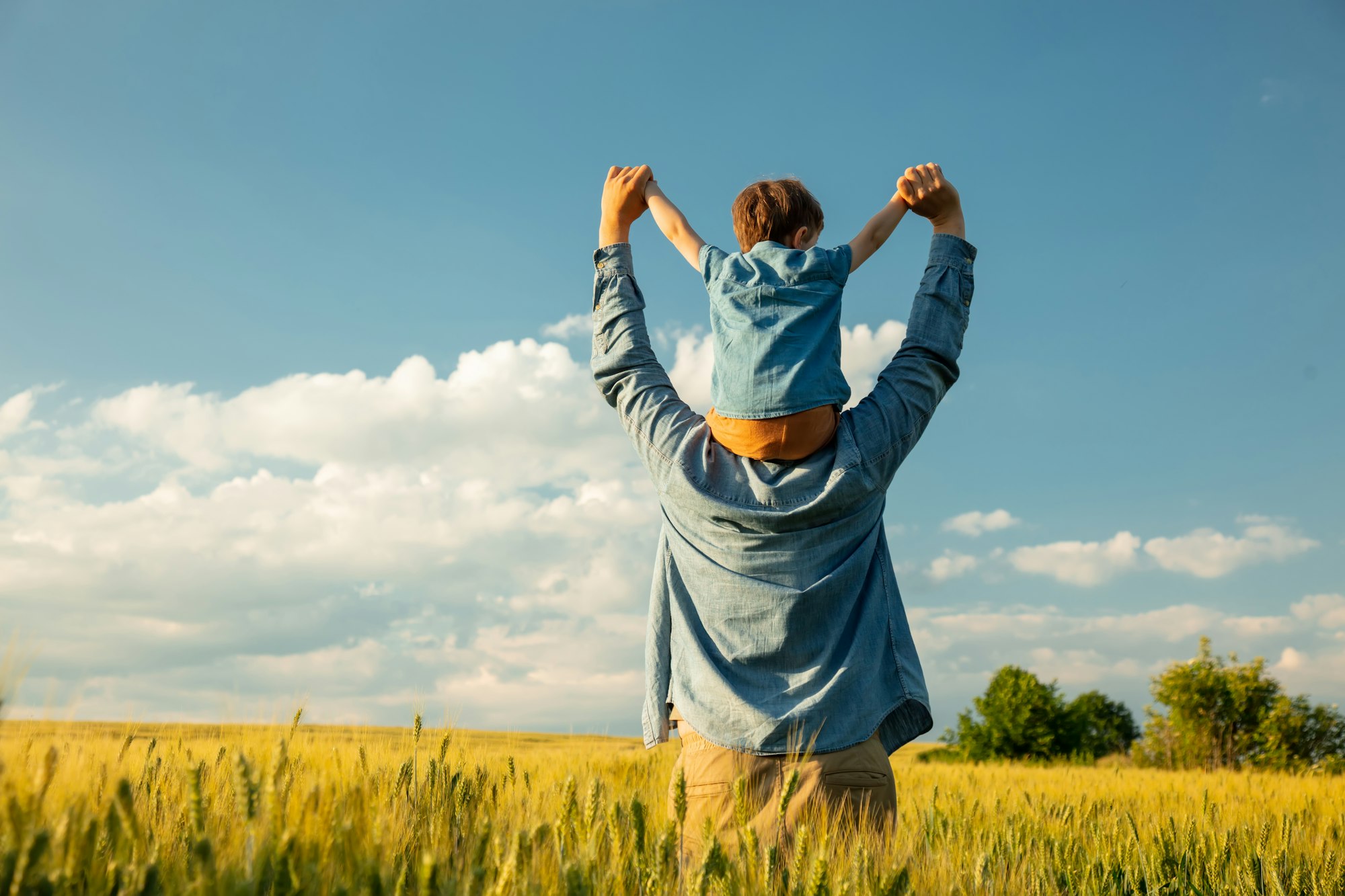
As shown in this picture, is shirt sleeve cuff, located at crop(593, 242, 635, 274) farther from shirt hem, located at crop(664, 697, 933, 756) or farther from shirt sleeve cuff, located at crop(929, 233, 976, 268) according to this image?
shirt hem, located at crop(664, 697, 933, 756)

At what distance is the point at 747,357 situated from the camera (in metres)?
2.52

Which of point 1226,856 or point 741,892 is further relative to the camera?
point 1226,856

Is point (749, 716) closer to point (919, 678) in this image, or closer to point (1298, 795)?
point (919, 678)

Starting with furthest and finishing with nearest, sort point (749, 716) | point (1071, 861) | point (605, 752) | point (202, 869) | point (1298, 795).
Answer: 1. point (605, 752)
2. point (1298, 795)
3. point (1071, 861)
4. point (749, 716)
5. point (202, 869)

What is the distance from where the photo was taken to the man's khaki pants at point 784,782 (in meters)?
2.35

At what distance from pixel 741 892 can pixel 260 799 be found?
3.20 feet

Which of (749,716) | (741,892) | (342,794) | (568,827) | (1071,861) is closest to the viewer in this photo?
(741,892)

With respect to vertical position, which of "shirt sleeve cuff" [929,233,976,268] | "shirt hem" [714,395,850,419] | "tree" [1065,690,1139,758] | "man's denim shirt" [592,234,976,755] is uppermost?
"shirt sleeve cuff" [929,233,976,268]

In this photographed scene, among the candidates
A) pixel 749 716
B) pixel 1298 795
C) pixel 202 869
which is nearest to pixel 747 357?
pixel 749 716

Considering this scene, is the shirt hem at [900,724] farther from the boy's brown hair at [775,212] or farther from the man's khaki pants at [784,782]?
the boy's brown hair at [775,212]

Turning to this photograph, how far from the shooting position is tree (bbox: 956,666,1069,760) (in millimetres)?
14844

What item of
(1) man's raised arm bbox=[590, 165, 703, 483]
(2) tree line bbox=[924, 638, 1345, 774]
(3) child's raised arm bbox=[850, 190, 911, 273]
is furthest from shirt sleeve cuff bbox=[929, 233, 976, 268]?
(2) tree line bbox=[924, 638, 1345, 774]

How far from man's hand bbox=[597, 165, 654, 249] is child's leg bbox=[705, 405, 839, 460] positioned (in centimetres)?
86

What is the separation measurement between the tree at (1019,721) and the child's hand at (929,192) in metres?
13.9
